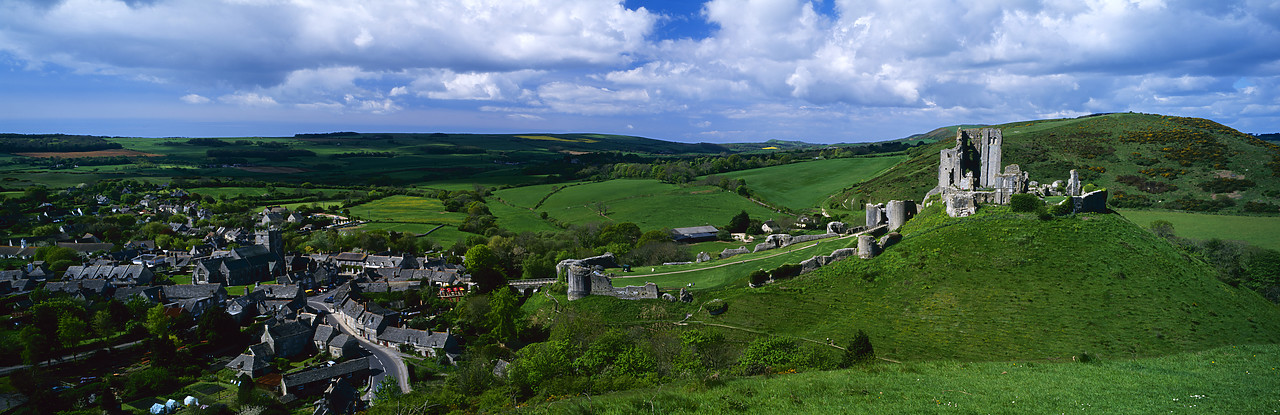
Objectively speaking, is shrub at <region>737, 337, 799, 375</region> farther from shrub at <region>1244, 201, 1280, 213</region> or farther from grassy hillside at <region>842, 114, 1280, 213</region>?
shrub at <region>1244, 201, 1280, 213</region>

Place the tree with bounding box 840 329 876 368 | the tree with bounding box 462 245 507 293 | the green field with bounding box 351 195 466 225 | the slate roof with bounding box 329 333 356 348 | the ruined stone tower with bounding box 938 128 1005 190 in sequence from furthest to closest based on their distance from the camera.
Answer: the green field with bounding box 351 195 466 225 < the tree with bounding box 462 245 507 293 < the slate roof with bounding box 329 333 356 348 < the ruined stone tower with bounding box 938 128 1005 190 < the tree with bounding box 840 329 876 368

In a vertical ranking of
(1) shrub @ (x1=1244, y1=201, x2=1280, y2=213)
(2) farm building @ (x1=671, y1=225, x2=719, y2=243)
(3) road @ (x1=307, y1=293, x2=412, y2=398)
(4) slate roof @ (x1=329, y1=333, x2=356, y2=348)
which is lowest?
(3) road @ (x1=307, y1=293, x2=412, y2=398)

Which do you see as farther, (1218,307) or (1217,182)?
(1217,182)

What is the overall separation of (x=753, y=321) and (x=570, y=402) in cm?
1662

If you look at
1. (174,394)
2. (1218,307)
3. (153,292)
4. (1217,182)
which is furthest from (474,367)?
(1217,182)

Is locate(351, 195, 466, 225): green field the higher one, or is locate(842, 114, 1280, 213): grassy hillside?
locate(842, 114, 1280, 213): grassy hillside

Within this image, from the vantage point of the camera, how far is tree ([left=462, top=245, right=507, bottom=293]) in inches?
2349

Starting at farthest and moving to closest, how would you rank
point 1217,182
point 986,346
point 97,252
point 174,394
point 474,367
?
point 97,252
point 1217,182
point 174,394
point 474,367
point 986,346

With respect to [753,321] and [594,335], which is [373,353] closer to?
[594,335]

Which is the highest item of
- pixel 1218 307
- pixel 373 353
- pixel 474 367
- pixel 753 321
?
pixel 1218 307

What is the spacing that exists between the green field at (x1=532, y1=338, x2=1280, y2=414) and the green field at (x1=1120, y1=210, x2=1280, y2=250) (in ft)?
155

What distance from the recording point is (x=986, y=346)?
26.2 meters

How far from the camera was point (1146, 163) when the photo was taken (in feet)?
269

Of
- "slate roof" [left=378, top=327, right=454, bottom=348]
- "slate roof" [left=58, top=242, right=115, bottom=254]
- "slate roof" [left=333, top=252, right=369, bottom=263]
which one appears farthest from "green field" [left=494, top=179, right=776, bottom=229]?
"slate roof" [left=58, top=242, right=115, bottom=254]
